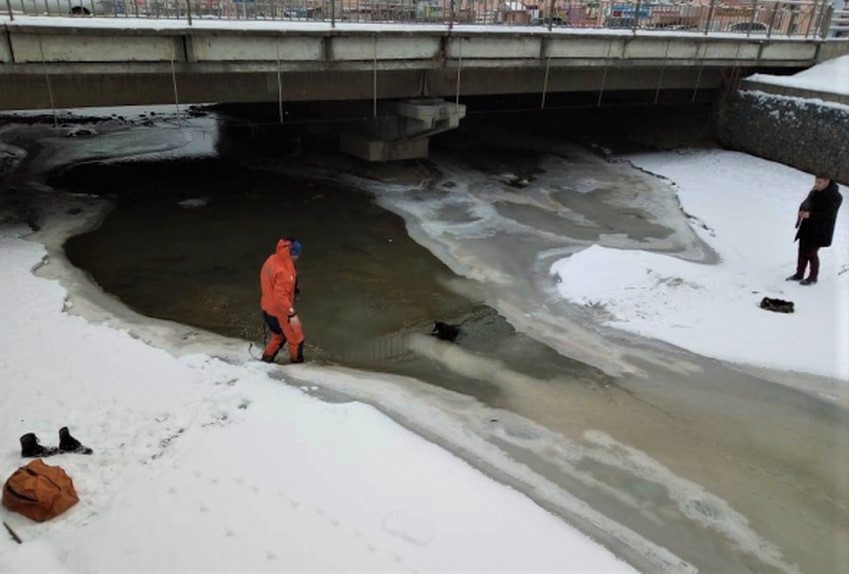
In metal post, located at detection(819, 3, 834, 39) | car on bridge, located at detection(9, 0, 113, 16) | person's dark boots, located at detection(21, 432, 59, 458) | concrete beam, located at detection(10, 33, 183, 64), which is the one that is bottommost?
person's dark boots, located at detection(21, 432, 59, 458)

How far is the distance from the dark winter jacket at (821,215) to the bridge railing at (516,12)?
8306 mm

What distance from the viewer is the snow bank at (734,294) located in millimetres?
Result: 8508

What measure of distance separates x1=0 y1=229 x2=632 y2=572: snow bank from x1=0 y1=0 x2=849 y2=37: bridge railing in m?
7.43

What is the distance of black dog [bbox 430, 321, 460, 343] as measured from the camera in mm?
8781

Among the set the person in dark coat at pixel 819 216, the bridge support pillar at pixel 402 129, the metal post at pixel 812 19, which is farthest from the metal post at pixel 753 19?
the person in dark coat at pixel 819 216

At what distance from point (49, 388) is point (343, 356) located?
3.30 m

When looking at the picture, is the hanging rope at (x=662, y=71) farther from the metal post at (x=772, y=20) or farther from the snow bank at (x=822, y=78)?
the metal post at (x=772, y=20)

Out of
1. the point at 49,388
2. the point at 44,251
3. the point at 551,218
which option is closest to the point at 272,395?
the point at 49,388

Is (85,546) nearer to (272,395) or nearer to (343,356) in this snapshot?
(272,395)

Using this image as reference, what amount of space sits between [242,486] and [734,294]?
7970 millimetres

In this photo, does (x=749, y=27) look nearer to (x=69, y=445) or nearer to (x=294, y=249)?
(x=294, y=249)

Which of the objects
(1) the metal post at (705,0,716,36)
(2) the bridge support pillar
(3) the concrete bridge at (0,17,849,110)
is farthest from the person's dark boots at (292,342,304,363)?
(1) the metal post at (705,0,716,36)

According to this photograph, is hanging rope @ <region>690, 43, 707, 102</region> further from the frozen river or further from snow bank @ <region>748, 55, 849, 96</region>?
the frozen river

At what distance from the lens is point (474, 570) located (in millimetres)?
4668
